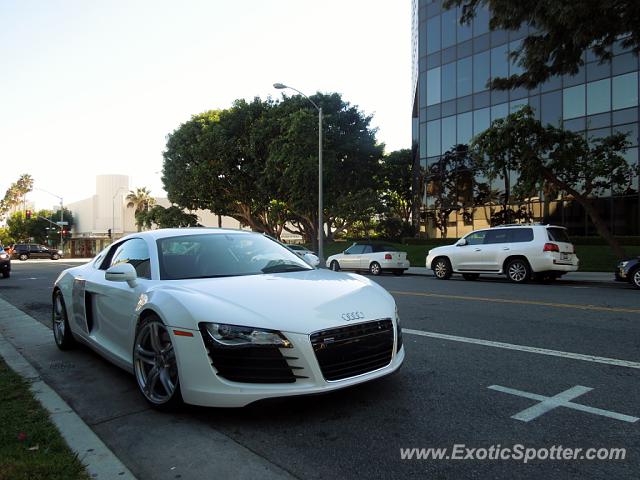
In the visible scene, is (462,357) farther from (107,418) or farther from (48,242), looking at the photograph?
(48,242)

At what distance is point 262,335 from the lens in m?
3.30

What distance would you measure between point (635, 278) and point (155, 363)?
12.9 meters

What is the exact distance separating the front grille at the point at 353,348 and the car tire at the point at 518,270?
12.2 meters

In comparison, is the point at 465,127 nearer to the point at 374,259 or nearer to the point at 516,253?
the point at 374,259

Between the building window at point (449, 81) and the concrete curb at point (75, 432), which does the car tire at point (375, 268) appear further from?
the building window at point (449, 81)

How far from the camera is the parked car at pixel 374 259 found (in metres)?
20.4

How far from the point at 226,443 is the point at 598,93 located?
2929cm

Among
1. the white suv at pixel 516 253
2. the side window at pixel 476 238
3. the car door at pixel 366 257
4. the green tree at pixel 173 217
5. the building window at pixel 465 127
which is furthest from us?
the green tree at pixel 173 217

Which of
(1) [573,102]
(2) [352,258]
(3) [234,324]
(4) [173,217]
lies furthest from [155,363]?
(4) [173,217]

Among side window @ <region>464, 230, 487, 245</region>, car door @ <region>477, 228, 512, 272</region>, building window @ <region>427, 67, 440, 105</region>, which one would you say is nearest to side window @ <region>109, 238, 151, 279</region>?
car door @ <region>477, 228, 512, 272</region>

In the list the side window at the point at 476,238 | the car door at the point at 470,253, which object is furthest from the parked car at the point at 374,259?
the side window at the point at 476,238

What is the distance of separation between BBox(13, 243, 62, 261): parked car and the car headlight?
50659mm

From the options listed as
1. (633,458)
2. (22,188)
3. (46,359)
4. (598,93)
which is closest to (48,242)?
(22,188)

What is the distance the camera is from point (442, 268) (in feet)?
55.5
